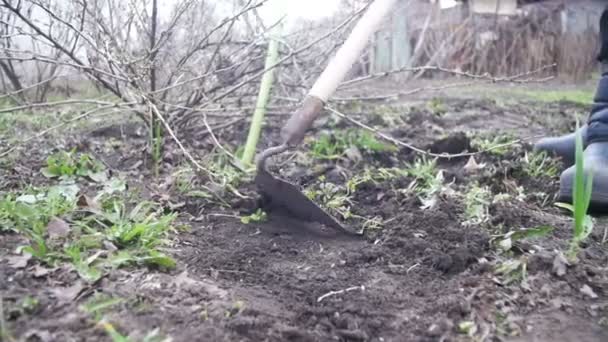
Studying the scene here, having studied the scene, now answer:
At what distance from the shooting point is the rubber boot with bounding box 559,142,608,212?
1.84 meters

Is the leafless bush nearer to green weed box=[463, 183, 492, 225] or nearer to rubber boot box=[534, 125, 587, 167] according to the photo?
rubber boot box=[534, 125, 587, 167]

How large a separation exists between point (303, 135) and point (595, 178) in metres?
1.02

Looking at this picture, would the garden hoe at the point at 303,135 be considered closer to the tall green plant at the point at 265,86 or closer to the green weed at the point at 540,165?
the tall green plant at the point at 265,86

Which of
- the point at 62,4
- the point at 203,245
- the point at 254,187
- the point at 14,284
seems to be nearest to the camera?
the point at 14,284

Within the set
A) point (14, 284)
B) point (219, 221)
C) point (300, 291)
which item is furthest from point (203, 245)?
point (14, 284)

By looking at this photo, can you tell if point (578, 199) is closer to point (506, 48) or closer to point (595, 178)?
point (595, 178)

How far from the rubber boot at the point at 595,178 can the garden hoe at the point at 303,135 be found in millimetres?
809

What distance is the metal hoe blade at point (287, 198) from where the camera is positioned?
5.94 feet

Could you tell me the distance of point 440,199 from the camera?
198cm

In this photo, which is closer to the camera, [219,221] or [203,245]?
[203,245]

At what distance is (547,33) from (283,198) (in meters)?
6.49

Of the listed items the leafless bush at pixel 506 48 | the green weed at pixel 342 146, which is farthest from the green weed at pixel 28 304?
the leafless bush at pixel 506 48

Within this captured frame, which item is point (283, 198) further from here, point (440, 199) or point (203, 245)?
point (440, 199)

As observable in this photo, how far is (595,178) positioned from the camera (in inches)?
73.3
